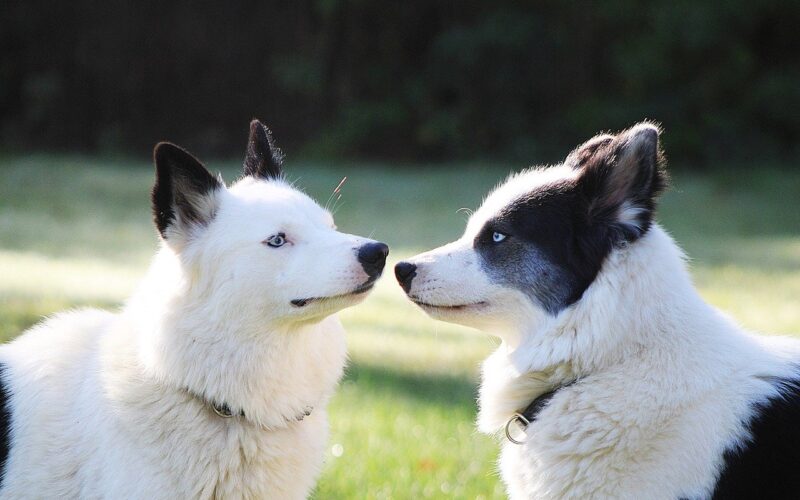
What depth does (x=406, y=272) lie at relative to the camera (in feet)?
12.1

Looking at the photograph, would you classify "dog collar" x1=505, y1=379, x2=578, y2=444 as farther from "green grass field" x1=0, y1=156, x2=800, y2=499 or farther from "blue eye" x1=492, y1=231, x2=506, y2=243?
"green grass field" x1=0, y1=156, x2=800, y2=499

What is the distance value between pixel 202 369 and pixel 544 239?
1433mm

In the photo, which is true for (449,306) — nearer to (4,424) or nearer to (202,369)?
(202,369)

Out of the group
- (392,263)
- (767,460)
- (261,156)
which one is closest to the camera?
(767,460)

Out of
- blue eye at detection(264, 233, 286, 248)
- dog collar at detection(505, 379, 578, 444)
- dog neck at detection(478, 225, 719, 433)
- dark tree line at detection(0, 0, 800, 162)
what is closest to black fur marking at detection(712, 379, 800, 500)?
dog neck at detection(478, 225, 719, 433)

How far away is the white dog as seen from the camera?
3514mm

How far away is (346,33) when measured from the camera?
77.2 feet

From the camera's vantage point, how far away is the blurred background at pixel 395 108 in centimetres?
1490

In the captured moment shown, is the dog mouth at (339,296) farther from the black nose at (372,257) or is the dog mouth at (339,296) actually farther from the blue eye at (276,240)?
the blue eye at (276,240)

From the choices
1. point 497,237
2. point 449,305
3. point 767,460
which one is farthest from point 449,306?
point 767,460

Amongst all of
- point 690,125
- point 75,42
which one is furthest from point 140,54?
point 690,125

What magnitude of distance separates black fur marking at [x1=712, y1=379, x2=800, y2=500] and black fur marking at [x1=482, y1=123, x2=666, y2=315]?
775 millimetres

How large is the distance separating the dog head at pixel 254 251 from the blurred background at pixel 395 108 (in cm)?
634

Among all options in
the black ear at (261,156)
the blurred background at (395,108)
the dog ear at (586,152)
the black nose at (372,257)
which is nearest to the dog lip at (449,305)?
the black nose at (372,257)
